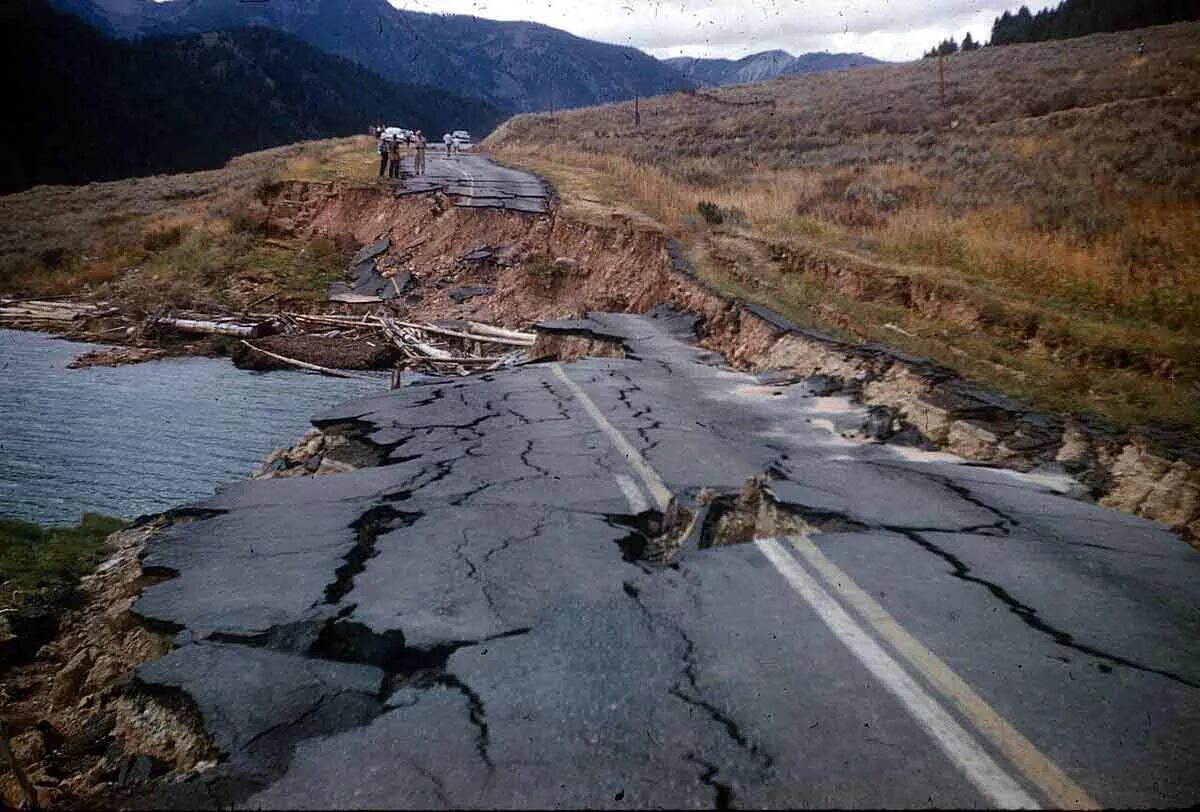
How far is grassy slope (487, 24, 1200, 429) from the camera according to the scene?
8.82m

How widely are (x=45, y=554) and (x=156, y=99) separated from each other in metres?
108

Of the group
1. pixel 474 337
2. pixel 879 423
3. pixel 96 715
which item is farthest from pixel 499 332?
pixel 96 715

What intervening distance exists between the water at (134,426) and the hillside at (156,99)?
68530 mm

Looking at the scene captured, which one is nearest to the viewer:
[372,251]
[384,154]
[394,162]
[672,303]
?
[672,303]

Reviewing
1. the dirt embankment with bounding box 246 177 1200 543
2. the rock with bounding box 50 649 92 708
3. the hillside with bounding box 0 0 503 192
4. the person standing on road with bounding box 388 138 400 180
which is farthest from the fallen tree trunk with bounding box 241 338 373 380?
the hillside with bounding box 0 0 503 192

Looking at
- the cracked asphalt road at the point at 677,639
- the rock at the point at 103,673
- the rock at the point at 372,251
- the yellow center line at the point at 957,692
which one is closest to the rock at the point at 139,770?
the cracked asphalt road at the point at 677,639

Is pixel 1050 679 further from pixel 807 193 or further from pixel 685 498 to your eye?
pixel 807 193

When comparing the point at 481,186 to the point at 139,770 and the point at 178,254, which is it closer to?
the point at 178,254

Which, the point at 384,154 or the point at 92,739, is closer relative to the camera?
the point at 92,739

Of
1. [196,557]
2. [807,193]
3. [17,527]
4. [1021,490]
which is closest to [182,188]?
[807,193]

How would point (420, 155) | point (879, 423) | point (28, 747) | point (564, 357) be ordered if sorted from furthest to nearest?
point (420, 155), point (564, 357), point (879, 423), point (28, 747)

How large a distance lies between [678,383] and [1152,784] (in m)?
7.32

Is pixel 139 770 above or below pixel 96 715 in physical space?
above

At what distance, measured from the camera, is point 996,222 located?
13805 mm
